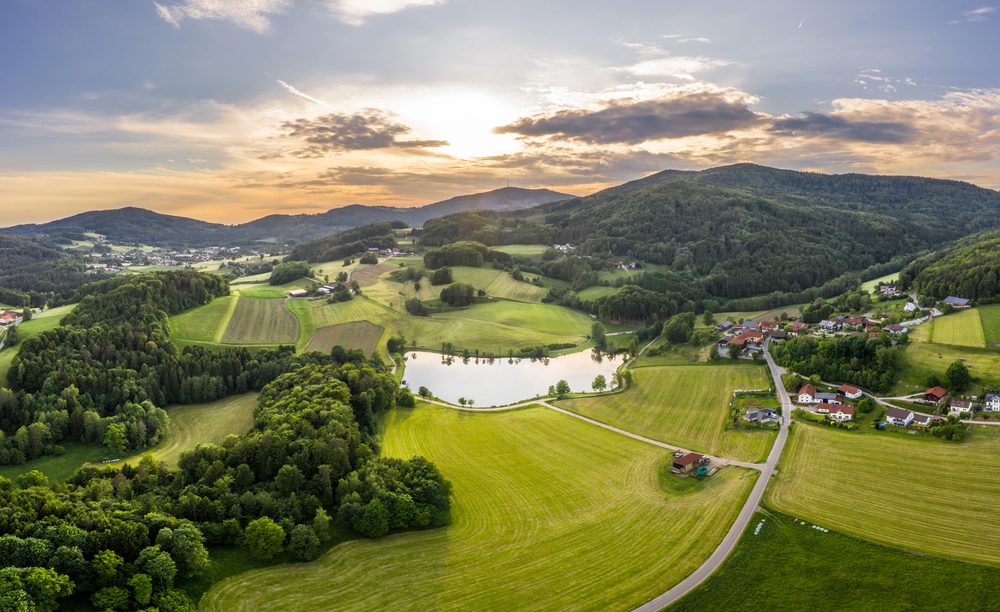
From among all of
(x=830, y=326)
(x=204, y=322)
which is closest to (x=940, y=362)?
(x=830, y=326)

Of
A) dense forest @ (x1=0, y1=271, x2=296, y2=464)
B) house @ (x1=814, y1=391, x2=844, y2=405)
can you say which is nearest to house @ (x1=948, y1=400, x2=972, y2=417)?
house @ (x1=814, y1=391, x2=844, y2=405)

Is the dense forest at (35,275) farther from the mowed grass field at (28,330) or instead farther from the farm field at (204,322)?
the farm field at (204,322)

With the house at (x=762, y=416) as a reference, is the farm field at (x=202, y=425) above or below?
below

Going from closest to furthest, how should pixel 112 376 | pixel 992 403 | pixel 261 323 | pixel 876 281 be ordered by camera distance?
pixel 992 403 → pixel 112 376 → pixel 261 323 → pixel 876 281

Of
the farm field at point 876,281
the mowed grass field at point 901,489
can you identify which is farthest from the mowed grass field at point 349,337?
the farm field at point 876,281

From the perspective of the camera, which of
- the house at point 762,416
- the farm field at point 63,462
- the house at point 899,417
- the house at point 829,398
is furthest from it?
the house at point 829,398

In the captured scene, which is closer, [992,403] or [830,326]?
[992,403]

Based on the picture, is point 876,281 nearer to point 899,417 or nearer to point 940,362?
point 940,362
